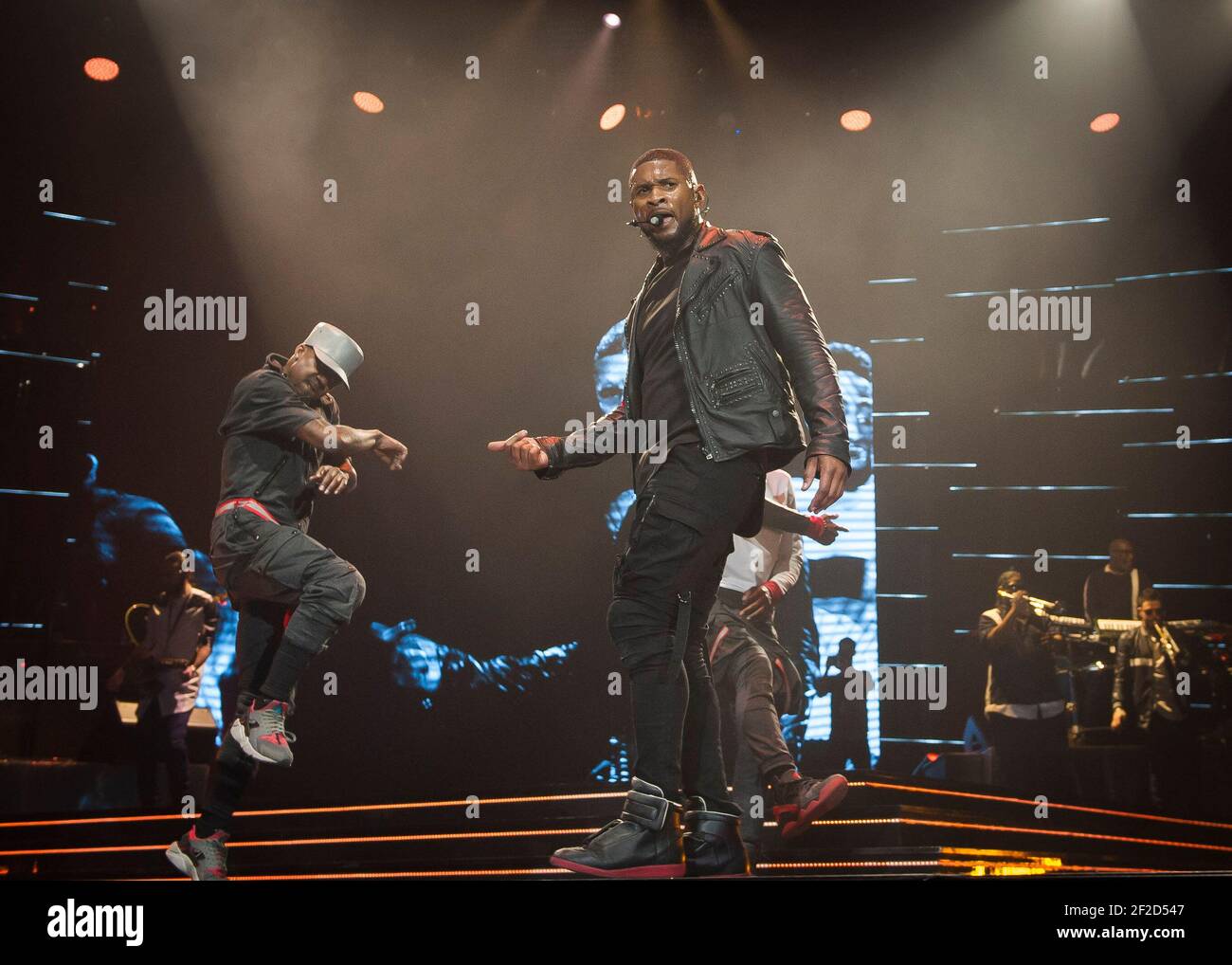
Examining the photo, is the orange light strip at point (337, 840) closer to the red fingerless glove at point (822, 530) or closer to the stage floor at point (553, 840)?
the stage floor at point (553, 840)

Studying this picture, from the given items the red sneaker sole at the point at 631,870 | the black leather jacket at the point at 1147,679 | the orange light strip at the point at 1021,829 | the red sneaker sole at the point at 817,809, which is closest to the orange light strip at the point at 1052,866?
the orange light strip at the point at 1021,829

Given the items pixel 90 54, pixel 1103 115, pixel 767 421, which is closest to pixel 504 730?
pixel 767 421

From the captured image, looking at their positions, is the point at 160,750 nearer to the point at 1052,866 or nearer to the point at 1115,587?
the point at 1052,866

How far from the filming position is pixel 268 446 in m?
3.76

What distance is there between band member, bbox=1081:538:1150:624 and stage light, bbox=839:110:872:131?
2467 millimetres

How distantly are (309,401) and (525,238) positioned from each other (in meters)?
1.58

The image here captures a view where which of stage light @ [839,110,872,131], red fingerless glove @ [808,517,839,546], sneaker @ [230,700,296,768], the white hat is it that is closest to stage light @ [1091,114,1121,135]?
stage light @ [839,110,872,131]

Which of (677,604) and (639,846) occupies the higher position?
(677,604)

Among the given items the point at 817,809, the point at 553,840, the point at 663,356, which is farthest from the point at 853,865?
the point at 663,356

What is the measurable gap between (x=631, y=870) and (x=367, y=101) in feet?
12.3

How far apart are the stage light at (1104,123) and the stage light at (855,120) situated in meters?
1.10

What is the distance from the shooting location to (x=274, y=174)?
191 inches

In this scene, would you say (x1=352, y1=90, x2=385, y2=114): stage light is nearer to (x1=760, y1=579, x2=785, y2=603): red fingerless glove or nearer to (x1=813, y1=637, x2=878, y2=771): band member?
(x1=760, y1=579, x2=785, y2=603): red fingerless glove
